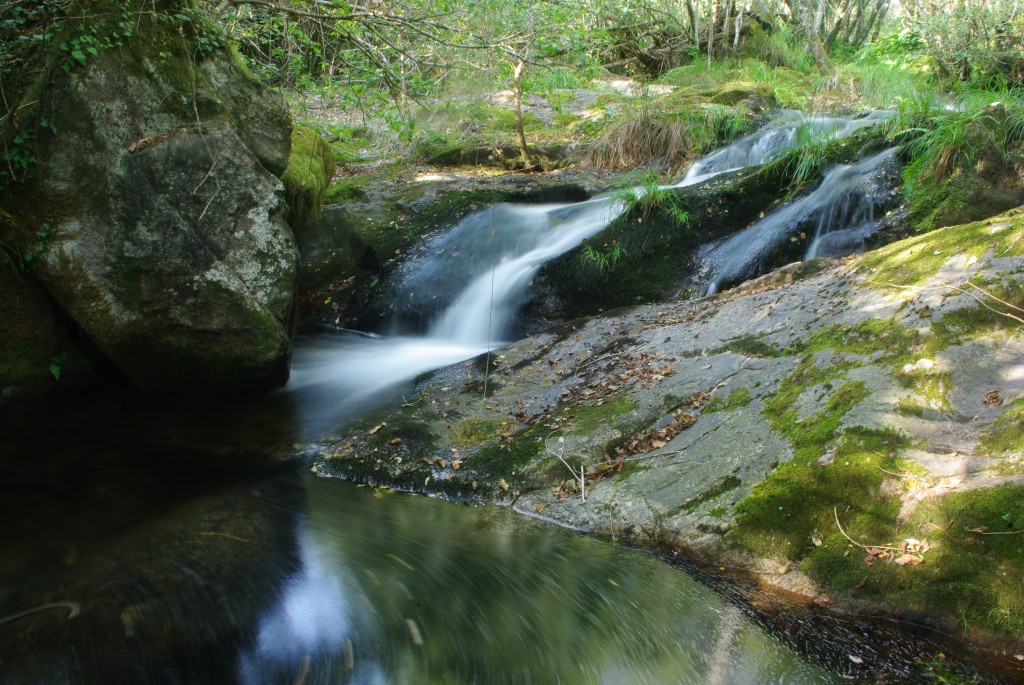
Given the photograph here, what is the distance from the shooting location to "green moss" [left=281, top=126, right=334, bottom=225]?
24.8 ft

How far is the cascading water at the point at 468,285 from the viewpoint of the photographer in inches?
283

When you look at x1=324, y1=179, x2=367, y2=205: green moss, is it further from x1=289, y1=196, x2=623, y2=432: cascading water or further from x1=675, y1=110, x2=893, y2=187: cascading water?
x1=675, y1=110, x2=893, y2=187: cascading water

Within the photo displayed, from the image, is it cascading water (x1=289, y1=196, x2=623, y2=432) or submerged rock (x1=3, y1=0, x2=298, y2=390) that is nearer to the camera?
submerged rock (x1=3, y1=0, x2=298, y2=390)

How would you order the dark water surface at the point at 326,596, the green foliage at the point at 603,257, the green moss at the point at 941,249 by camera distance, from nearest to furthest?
the dark water surface at the point at 326,596
the green moss at the point at 941,249
the green foliage at the point at 603,257

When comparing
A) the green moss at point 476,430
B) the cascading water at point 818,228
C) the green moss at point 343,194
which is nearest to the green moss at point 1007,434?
the green moss at point 476,430

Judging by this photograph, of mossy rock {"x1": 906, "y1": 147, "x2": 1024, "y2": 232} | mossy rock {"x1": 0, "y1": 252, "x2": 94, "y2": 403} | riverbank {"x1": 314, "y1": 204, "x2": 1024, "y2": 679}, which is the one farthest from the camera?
mossy rock {"x1": 906, "y1": 147, "x2": 1024, "y2": 232}

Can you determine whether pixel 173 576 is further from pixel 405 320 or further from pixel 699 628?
pixel 405 320

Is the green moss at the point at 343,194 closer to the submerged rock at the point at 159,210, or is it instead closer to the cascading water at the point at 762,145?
the submerged rock at the point at 159,210

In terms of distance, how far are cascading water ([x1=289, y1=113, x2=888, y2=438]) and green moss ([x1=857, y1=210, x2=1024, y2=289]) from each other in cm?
217

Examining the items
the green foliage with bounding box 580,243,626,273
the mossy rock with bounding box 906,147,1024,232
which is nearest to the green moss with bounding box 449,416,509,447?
the green foliage with bounding box 580,243,626,273

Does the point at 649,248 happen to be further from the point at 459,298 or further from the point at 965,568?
the point at 965,568

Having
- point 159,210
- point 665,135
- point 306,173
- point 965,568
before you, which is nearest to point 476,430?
point 965,568

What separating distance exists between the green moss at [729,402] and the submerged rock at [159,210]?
4.02 metres

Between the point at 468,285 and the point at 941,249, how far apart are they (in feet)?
17.6
